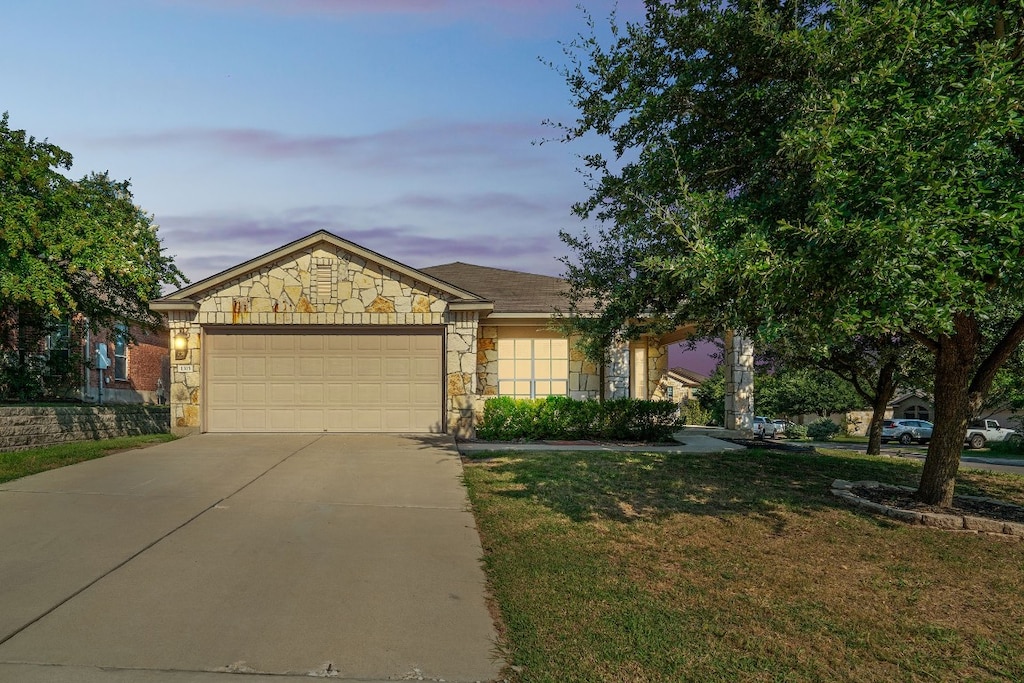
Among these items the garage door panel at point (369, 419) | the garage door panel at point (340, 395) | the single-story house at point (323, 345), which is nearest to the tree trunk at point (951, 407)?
the single-story house at point (323, 345)

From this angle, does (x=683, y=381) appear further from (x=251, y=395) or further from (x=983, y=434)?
(x=251, y=395)

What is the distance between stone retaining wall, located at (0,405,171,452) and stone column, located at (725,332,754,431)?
15194 millimetres

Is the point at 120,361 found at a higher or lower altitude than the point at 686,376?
higher

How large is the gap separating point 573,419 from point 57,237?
10.9 m

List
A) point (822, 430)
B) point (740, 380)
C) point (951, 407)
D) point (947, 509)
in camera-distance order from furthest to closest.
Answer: point (822, 430) < point (740, 380) < point (951, 407) < point (947, 509)

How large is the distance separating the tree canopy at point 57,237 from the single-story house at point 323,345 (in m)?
1.29

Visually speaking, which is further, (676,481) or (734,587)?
(676,481)

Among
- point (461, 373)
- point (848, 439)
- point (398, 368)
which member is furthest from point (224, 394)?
point (848, 439)

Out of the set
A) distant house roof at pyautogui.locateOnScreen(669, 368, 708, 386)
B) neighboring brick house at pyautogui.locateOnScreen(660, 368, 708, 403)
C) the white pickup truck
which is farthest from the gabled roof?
distant house roof at pyautogui.locateOnScreen(669, 368, 708, 386)

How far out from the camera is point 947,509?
315 inches

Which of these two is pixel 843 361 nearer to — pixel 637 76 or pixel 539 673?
pixel 637 76

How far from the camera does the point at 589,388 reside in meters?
16.9

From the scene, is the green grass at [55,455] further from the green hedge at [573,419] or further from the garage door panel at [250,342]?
the green hedge at [573,419]

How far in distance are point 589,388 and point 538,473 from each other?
23.5ft
